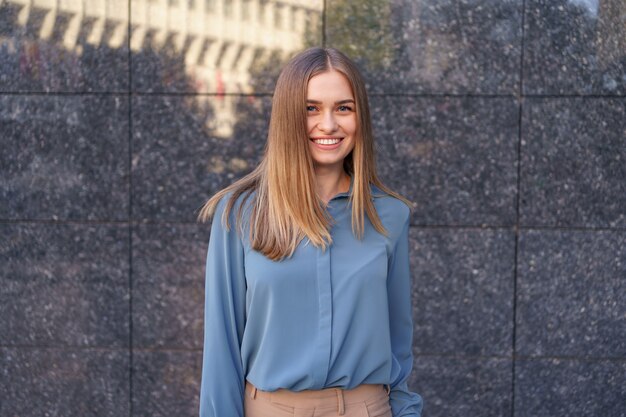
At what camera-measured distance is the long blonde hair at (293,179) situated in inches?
97.6

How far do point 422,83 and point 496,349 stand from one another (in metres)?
1.65

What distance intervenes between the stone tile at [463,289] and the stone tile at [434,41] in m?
0.89

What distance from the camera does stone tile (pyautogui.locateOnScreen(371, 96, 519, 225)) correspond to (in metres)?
4.57

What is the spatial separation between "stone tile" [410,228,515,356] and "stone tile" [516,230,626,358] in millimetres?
100

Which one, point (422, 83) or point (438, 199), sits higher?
point (422, 83)

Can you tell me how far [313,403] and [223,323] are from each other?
1.28 ft

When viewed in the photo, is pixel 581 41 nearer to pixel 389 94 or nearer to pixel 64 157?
pixel 389 94

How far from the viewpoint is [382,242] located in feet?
8.56

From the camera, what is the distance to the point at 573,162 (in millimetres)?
4574

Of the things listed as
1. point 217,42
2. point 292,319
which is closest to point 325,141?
point 292,319

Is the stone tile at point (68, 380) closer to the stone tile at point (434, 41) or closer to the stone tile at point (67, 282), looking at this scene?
the stone tile at point (67, 282)

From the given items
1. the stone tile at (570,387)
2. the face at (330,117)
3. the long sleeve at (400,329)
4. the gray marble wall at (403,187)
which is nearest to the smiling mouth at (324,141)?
the face at (330,117)

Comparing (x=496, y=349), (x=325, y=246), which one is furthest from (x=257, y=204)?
(x=496, y=349)

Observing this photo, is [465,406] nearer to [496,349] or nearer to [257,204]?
[496,349]
